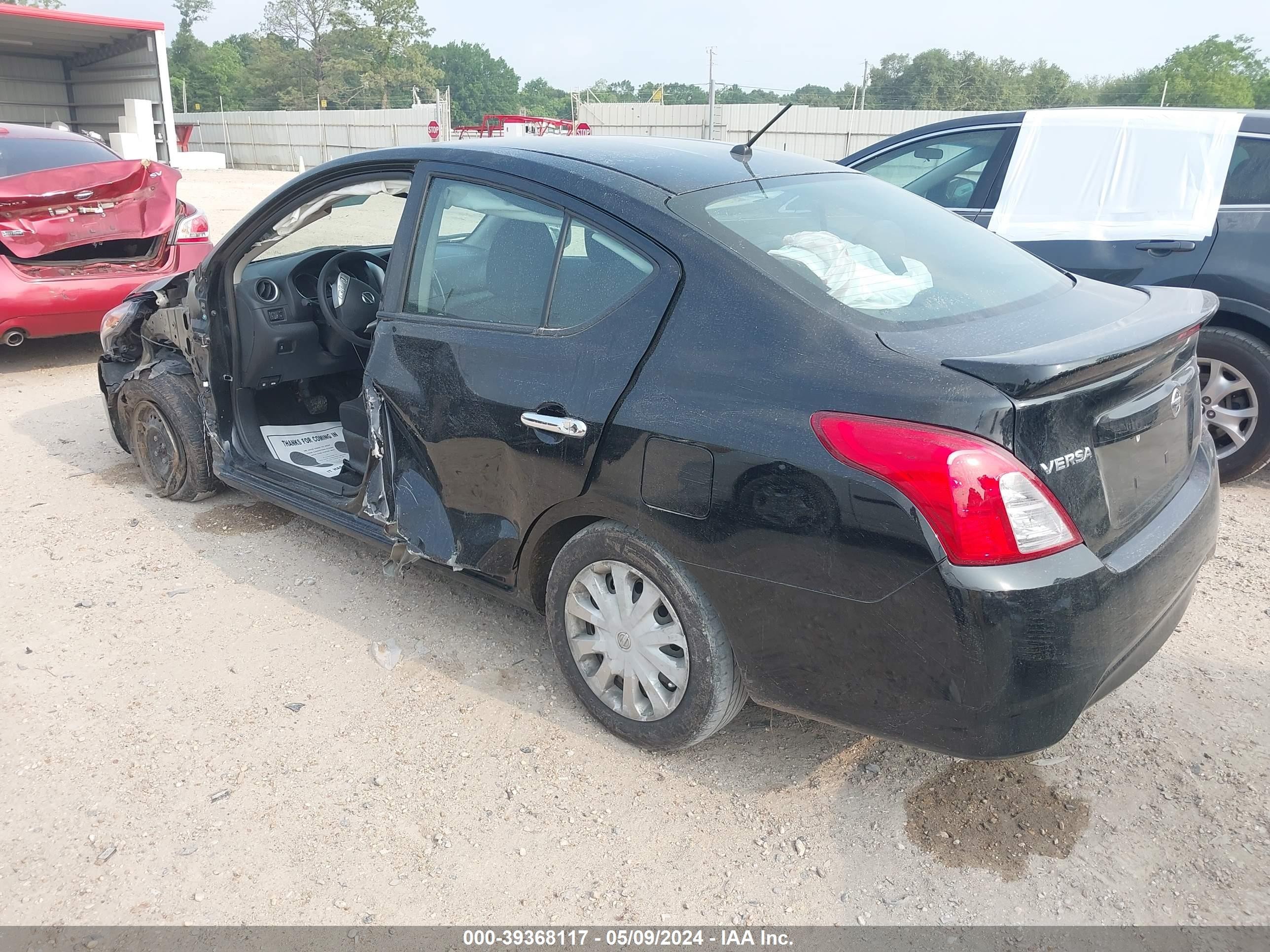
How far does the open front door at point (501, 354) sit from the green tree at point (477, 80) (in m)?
91.6

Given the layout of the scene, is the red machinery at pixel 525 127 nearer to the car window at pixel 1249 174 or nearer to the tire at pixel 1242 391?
the car window at pixel 1249 174

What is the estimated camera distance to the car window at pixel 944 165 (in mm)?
5262

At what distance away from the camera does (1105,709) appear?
2918mm

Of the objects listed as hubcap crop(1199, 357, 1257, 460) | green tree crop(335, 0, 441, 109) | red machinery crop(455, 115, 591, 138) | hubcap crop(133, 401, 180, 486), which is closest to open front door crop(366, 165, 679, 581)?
hubcap crop(133, 401, 180, 486)

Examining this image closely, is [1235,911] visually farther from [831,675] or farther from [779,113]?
[779,113]

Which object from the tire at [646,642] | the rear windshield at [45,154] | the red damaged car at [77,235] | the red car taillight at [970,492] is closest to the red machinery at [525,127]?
the rear windshield at [45,154]

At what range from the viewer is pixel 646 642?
2.60 metres

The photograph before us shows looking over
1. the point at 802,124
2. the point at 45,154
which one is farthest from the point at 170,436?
the point at 802,124

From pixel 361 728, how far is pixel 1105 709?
→ 7.64 ft

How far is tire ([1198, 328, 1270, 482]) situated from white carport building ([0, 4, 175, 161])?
1015 inches

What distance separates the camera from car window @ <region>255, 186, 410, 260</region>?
11.0 ft

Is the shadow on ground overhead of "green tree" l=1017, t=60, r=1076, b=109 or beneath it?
beneath

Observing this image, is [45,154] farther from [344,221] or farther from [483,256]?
[483,256]

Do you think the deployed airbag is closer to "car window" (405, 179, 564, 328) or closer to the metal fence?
"car window" (405, 179, 564, 328)
